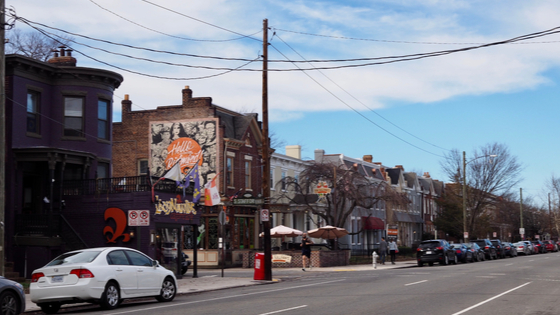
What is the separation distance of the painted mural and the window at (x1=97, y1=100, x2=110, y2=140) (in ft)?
41.9

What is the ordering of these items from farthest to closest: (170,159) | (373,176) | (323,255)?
(373,176), (170,159), (323,255)

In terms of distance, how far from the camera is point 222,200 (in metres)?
40.2

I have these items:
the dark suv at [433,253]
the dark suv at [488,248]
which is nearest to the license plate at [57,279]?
the dark suv at [433,253]

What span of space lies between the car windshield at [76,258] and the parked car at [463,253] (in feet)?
95.2

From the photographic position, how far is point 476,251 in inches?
1732

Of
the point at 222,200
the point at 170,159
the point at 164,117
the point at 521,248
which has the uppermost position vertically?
the point at 164,117

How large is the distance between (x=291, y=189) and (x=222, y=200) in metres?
10.7

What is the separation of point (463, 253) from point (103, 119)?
2476 centimetres

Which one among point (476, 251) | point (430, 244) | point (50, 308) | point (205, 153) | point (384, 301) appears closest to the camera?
point (384, 301)

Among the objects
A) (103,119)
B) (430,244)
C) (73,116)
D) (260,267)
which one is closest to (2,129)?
(73,116)

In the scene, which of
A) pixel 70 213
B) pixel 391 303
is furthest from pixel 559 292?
pixel 70 213

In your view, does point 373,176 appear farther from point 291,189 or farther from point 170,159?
point 170,159

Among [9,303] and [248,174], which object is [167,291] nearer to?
[9,303]

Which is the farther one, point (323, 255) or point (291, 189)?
point (291, 189)
